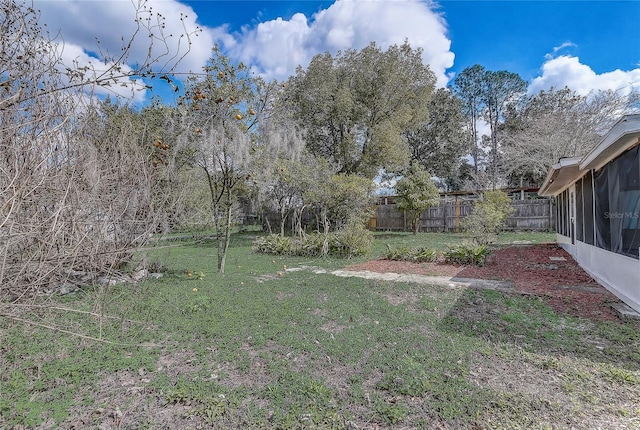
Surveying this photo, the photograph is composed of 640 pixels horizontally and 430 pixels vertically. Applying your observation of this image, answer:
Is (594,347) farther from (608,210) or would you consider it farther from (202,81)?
(202,81)

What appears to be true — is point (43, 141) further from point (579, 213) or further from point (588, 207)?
point (579, 213)

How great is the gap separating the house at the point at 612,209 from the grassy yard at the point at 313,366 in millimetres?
1238

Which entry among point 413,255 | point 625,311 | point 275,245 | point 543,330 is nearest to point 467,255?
point 413,255

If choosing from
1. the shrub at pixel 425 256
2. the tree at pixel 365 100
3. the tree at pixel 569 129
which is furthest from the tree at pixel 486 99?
the shrub at pixel 425 256

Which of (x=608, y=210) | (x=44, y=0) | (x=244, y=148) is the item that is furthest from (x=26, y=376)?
(x=608, y=210)

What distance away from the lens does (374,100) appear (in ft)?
51.7

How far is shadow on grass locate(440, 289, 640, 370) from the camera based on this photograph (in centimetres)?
295

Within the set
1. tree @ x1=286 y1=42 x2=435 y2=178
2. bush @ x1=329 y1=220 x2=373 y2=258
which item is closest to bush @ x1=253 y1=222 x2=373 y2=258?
bush @ x1=329 y1=220 x2=373 y2=258

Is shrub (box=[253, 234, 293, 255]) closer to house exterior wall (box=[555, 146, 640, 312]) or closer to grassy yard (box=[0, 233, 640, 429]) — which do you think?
grassy yard (box=[0, 233, 640, 429])

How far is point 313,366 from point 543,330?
101 inches

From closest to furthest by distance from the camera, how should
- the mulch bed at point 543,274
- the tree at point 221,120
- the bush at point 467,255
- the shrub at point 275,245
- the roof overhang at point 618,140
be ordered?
the roof overhang at point 618,140 → the mulch bed at point 543,274 → the tree at point 221,120 → the bush at point 467,255 → the shrub at point 275,245

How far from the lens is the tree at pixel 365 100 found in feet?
50.1

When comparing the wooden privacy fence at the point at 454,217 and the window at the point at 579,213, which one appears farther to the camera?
the wooden privacy fence at the point at 454,217

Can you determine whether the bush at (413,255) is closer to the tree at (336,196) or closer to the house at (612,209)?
the tree at (336,196)
